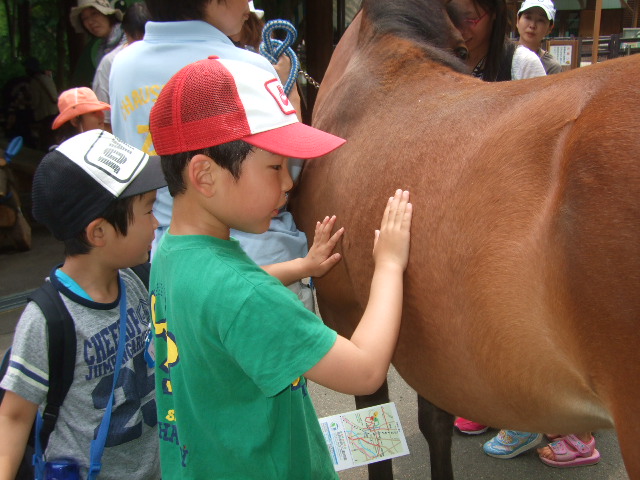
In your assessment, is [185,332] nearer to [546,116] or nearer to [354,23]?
[546,116]

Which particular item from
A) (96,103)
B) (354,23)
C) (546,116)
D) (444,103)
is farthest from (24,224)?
(546,116)

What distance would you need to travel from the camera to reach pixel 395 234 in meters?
1.30

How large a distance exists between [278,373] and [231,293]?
0.15 meters

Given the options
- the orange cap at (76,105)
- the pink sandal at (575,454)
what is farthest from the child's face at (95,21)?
the pink sandal at (575,454)

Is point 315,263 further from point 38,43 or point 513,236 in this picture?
point 38,43

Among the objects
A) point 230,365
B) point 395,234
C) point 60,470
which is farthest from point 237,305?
point 60,470

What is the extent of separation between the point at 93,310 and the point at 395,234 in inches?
29.5

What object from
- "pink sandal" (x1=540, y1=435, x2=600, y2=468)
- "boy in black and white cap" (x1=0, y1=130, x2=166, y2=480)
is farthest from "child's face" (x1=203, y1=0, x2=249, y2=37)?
"pink sandal" (x1=540, y1=435, x2=600, y2=468)

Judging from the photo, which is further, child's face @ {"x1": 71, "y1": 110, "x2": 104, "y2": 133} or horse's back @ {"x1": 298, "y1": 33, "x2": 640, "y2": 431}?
child's face @ {"x1": 71, "y1": 110, "x2": 104, "y2": 133}

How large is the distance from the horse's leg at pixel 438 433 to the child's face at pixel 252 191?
50.5 inches

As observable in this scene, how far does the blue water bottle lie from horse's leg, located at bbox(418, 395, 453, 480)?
120cm

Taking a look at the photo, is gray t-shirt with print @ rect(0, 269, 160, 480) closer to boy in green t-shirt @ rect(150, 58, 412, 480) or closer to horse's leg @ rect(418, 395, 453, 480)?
boy in green t-shirt @ rect(150, 58, 412, 480)

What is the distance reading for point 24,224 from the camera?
19.2ft

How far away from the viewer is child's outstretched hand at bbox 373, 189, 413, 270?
128 centimetres
